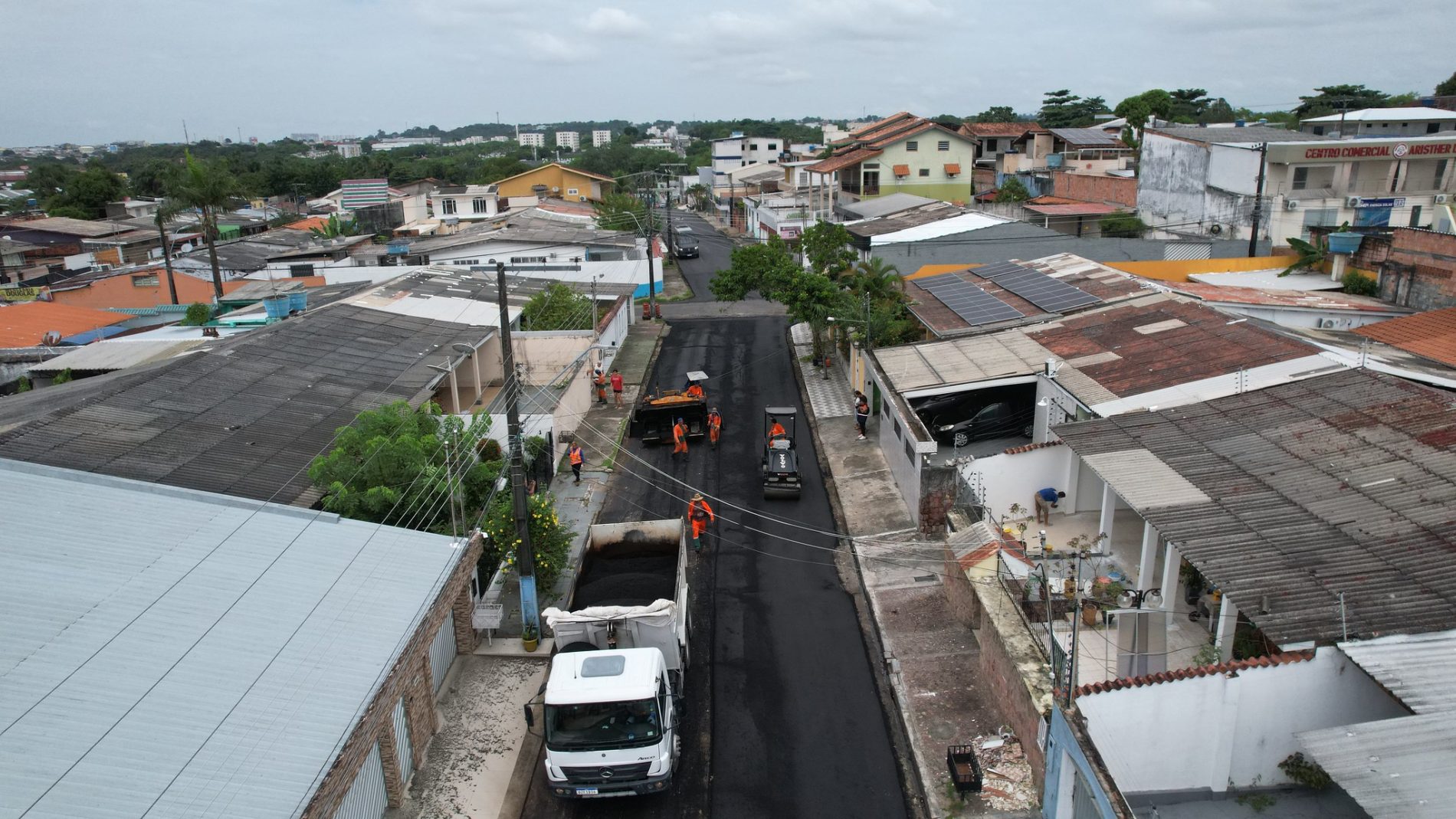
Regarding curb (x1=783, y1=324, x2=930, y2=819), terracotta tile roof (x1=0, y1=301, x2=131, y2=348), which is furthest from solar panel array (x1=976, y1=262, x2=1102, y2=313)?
terracotta tile roof (x1=0, y1=301, x2=131, y2=348)

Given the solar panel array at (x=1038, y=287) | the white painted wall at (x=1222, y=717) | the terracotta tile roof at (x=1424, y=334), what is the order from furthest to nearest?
the solar panel array at (x=1038, y=287), the terracotta tile roof at (x=1424, y=334), the white painted wall at (x=1222, y=717)

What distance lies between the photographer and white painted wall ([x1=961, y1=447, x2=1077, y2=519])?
20.3m

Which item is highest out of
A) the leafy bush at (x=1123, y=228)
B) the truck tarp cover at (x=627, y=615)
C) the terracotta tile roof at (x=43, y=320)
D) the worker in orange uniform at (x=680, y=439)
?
the leafy bush at (x=1123, y=228)

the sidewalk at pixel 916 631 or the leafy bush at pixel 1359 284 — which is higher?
the leafy bush at pixel 1359 284

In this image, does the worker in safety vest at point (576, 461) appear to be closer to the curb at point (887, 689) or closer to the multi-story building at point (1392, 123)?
the curb at point (887, 689)

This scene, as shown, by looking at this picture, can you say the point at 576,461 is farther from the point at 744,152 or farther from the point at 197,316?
the point at 744,152

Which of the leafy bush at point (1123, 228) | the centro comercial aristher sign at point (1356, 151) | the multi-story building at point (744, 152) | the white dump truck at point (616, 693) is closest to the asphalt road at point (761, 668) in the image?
the white dump truck at point (616, 693)

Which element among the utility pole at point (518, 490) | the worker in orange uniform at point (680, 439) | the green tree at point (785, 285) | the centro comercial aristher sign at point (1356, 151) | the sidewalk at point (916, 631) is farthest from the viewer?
the centro comercial aristher sign at point (1356, 151)

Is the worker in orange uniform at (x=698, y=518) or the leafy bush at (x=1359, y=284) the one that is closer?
the worker in orange uniform at (x=698, y=518)

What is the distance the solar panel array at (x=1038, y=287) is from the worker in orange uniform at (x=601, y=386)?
1371cm

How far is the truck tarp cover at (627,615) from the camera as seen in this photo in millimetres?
14477

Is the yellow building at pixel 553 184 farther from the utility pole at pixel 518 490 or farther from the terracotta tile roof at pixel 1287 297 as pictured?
the utility pole at pixel 518 490

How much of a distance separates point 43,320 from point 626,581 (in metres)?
34.7

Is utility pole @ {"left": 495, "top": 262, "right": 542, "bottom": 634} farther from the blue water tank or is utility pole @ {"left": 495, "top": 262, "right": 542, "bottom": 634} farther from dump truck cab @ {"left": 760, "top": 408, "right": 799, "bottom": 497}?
the blue water tank
